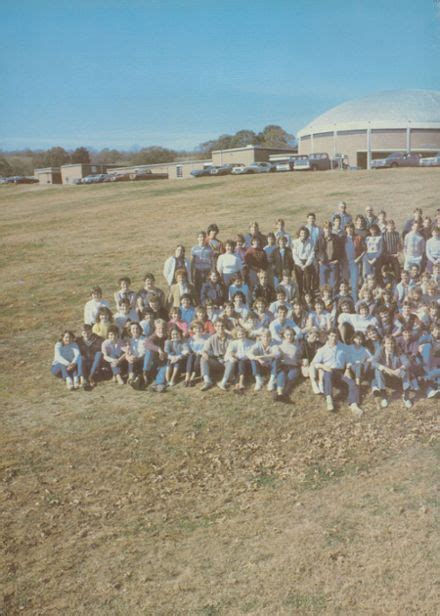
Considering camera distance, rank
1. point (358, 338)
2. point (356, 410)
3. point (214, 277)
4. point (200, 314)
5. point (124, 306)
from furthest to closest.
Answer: point (214, 277) → point (124, 306) → point (200, 314) → point (358, 338) → point (356, 410)

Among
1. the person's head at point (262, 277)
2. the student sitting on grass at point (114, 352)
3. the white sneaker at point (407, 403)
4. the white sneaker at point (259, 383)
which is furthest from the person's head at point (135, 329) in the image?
the white sneaker at point (407, 403)

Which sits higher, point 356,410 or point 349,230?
point 349,230

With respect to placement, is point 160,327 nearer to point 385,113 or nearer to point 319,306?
point 319,306

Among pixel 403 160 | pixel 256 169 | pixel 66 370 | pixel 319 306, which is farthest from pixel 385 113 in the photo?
pixel 66 370

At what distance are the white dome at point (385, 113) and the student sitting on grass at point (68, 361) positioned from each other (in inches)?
2277

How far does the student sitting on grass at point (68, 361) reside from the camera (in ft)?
34.8

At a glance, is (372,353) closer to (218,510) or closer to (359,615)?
(218,510)

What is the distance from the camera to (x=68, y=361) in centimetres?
1077

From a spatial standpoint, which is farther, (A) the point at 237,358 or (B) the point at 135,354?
(B) the point at 135,354

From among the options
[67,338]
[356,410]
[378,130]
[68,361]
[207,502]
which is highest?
[378,130]

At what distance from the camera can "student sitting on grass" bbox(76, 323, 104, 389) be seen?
10.5 metres

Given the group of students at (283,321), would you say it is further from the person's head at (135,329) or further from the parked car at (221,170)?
the parked car at (221,170)

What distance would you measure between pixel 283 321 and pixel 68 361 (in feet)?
13.1

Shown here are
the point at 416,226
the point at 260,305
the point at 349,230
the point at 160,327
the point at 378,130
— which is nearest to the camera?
the point at 160,327
